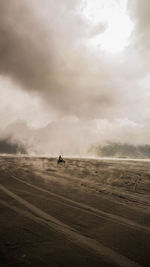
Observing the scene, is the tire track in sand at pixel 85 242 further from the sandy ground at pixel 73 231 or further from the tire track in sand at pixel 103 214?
the tire track in sand at pixel 103 214

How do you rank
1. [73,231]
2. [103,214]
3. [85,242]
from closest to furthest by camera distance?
1. [85,242]
2. [73,231]
3. [103,214]

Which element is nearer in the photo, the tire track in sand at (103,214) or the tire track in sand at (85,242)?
the tire track in sand at (85,242)

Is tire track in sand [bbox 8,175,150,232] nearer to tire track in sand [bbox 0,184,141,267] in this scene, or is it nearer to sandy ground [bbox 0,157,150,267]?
sandy ground [bbox 0,157,150,267]

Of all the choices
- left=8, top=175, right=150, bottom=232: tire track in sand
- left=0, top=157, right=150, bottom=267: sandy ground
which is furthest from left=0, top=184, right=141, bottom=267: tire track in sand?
left=8, top=175, right=150, bottom=232: tire track in sand

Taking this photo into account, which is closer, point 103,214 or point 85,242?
point 85,242

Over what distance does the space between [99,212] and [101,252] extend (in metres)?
1.97

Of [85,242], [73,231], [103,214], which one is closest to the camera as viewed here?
[85,242]

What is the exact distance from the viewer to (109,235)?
3.55 metres

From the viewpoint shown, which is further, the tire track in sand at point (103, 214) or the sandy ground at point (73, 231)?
the tire track in sand at point (103, 214)

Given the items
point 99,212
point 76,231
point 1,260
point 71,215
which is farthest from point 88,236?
point 1,260

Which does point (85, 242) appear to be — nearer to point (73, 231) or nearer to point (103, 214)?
point (73, 231)

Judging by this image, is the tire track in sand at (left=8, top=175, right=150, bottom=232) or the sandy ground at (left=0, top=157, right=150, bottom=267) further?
the tire track in sand at (left=8, top=175, right=150, bottom=232)

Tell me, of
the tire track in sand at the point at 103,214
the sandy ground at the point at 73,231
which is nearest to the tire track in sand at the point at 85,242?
the sandy ground at the point at 73,231

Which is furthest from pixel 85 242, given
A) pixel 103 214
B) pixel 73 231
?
pixel 103 214
